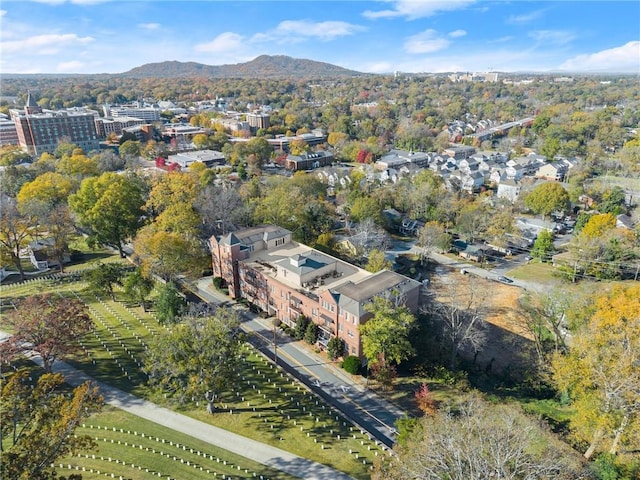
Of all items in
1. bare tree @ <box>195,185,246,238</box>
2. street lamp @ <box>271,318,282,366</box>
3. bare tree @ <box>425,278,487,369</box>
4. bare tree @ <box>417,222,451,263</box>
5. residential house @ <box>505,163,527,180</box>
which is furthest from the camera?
residential house @ <box>505,163,527,180</box>

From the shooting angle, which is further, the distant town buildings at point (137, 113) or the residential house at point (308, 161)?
the distant town buildings at point (137, 113)

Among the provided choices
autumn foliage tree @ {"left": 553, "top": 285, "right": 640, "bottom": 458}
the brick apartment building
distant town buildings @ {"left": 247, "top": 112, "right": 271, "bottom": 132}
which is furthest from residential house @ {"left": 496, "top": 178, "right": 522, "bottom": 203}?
distant town buildings @ {"left": 247, "top": 112, "right": 271, "bottom": 132}

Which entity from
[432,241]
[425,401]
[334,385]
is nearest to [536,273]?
[432,241]

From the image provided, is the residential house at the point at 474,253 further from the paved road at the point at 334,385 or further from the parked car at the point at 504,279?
the paved road at the point at 334,385

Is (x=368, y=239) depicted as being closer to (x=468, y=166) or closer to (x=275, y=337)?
(x=275, y=337)

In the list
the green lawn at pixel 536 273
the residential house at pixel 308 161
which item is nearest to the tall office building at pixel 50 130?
the residential house at pixel 308 161

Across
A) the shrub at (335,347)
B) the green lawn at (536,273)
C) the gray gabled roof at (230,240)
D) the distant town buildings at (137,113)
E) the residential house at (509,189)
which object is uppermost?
the distant town buildings at (137,113)

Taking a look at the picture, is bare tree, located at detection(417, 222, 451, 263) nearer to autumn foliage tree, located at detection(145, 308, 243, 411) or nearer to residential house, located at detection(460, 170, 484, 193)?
residential house, located at detection(460, 170, 484, 193)
